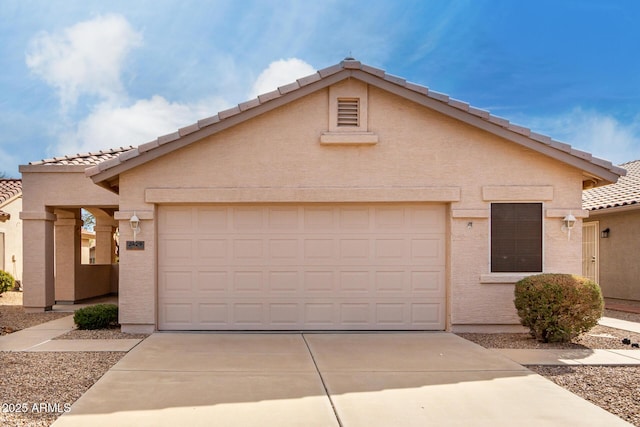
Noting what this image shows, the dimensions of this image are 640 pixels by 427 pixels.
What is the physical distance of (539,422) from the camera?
16.6ft

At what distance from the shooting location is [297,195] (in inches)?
369

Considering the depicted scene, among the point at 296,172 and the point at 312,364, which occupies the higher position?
the point at 296,172

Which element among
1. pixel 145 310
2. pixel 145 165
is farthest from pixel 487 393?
pixel 145 165

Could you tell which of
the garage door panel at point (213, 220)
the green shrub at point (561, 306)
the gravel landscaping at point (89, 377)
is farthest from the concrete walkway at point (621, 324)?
the garage door panel at point (213, 220)

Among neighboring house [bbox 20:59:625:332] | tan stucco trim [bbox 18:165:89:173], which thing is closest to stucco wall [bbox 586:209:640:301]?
neighboring house [bbox 20:59:625:332]

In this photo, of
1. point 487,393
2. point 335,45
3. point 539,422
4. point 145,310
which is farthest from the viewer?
point 335,45

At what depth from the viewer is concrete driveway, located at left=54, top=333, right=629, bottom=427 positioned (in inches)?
201

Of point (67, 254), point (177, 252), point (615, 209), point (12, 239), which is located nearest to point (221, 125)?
point (177, 252)

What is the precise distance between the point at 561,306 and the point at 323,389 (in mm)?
4692

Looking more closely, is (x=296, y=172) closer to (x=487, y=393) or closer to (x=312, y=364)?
(x=312, y=364)

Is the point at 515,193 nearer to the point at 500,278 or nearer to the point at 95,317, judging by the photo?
the point at 500,278

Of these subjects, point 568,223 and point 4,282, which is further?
point 4,282

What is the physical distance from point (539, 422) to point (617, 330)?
20.6 feet

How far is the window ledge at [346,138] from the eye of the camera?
9.34 metres
